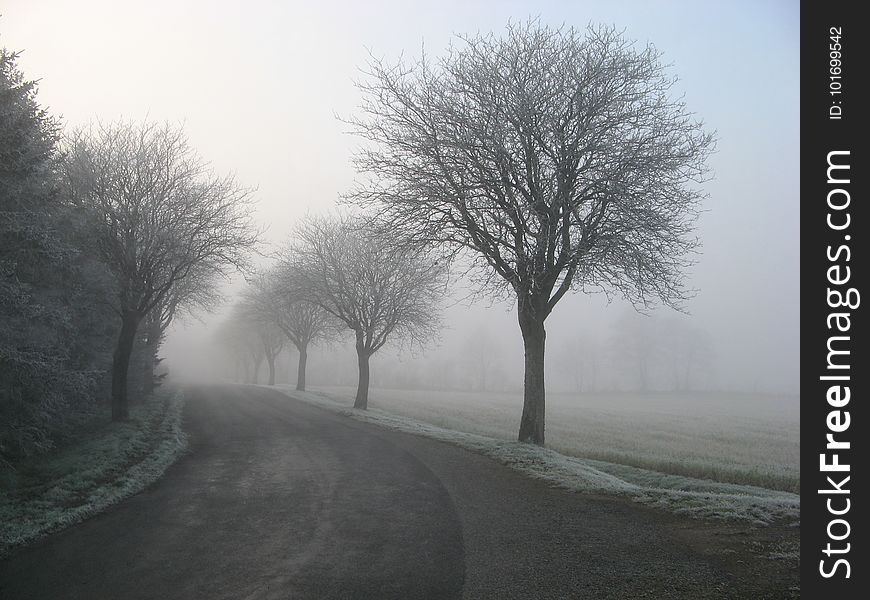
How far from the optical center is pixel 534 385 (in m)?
13.6

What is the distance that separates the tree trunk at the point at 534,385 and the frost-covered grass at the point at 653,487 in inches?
40.9

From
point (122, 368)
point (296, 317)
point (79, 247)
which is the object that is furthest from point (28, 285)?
point (296, 317)

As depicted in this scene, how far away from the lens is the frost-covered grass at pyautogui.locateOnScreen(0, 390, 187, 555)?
6.99m

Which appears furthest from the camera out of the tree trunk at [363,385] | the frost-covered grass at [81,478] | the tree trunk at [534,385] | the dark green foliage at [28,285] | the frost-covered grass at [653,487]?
the tree trunk at [363,385]

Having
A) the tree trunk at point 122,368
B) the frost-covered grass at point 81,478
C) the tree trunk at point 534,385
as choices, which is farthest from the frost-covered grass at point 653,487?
the tree trunk at point 122,368

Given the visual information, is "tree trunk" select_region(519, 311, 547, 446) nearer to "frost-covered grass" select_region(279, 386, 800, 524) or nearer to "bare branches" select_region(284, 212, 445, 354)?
"frost-covered grass" select_region(279, 386, 800, 524)

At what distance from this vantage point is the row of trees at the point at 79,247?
382 inches
